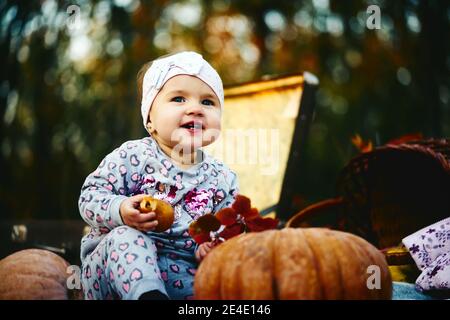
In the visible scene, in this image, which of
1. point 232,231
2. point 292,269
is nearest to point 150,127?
point 232,231

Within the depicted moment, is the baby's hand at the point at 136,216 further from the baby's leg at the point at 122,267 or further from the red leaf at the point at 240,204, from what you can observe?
the red leaf at the point at 240,204

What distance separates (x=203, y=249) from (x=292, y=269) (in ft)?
1.08

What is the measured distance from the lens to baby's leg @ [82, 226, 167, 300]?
1.27 meters

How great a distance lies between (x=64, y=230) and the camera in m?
2.69

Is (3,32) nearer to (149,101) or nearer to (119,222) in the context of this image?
(149,101)

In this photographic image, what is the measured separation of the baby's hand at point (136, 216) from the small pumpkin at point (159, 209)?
0.01 meters

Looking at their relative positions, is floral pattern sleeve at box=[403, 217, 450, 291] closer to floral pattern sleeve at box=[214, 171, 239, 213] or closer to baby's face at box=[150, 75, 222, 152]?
floral pattern sleeve at box=[214, 171, 239, 213]

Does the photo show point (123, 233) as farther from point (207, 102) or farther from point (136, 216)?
point (207, 102)

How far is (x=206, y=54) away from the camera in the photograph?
7.00 m

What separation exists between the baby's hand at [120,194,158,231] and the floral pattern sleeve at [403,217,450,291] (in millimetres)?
847

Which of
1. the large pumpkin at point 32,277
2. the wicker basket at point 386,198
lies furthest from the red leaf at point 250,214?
the wicker basket at point 386,198

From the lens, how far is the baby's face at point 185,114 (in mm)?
1529
